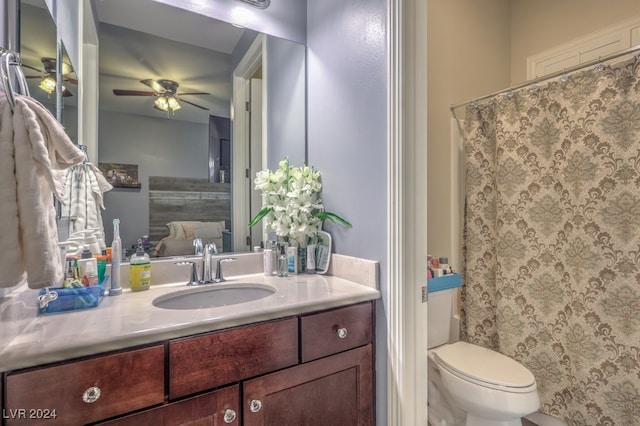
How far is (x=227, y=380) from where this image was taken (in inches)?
36.0

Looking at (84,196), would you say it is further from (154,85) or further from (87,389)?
(87,389)

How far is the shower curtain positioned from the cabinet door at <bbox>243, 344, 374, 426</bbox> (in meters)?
1.17

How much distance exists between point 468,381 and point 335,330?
811 mm

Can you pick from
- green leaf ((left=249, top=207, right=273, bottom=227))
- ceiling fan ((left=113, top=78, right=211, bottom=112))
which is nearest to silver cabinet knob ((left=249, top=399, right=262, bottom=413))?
green leaf ((left=249, top=207, right=273, bottom=227))

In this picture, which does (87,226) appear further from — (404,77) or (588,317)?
(588,317)

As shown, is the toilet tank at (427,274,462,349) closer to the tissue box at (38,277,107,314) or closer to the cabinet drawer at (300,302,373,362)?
the cabinet drawer at (300,302,373,362)

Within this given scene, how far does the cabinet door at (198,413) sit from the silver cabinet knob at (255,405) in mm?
39

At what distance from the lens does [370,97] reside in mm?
1294

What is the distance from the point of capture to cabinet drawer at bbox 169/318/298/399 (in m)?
0.85

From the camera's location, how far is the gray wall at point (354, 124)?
4.07 feet

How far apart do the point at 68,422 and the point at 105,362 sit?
14cm

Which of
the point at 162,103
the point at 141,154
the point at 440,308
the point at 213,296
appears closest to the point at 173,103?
the point at 162,103

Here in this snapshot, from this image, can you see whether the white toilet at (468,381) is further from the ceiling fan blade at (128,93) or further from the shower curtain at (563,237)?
the ceiling fan blade at (128,93)

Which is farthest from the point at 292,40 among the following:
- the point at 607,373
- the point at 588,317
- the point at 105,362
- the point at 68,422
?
the point at 607,373
